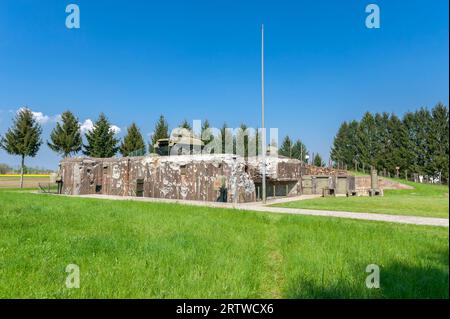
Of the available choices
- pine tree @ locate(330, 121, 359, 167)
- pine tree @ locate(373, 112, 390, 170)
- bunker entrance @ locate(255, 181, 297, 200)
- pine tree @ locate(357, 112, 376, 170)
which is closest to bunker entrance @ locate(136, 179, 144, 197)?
bunker entrance @ locate(255, 181, 297, 200)

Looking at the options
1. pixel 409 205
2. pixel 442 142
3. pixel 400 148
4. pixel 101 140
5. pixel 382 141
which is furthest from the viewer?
pixel 101 140

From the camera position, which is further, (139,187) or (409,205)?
(139,187)

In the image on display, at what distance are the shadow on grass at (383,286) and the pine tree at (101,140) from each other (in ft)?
131

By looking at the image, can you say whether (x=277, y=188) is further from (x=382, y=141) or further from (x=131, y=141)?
(x=131, y=141)

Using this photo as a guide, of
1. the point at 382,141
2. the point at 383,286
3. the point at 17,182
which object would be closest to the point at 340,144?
the point at 382,141

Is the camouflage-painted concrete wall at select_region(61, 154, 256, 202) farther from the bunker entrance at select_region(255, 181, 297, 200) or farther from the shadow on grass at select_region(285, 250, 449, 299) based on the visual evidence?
the shadow on grass at select_region(285, 250, 449, 299)

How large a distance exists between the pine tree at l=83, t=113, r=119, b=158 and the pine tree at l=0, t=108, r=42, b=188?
6.57 m

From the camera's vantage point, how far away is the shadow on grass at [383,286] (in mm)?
3537

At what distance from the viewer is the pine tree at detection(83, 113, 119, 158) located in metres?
40.3

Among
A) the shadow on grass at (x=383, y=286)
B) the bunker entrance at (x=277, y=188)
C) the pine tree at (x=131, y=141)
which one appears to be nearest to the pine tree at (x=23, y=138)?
the pine tree at (x=131, y=141)

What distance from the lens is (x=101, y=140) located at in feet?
133

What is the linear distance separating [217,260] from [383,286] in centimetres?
250
